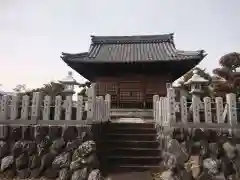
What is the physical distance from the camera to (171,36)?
66.2 feet

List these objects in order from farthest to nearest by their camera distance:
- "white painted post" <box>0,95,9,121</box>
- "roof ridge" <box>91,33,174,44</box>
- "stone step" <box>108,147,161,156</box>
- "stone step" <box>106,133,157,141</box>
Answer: "roof ridge" <box>91,33,174,44</box>, "stone step" <box>106,133,157,141</box>, "stone step" <box>108,147,161,156</box>, "white painted post" <box>0,95,9,121</box>

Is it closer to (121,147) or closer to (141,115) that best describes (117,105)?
(141,115)

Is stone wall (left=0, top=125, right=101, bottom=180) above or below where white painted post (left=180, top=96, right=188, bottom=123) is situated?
below

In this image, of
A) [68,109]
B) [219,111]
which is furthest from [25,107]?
[219,111]

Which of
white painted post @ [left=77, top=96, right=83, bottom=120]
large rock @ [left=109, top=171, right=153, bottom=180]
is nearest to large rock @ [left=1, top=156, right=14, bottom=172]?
white painted post @ [left=77, top=96, right=83, bottom=120]

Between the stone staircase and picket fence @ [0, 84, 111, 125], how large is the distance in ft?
5.35

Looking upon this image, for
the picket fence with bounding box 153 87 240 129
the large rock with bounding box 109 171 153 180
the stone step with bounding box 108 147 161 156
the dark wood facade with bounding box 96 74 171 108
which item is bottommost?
the large rock with bounding box 109 171 153 180

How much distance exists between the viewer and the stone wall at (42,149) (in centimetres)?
671

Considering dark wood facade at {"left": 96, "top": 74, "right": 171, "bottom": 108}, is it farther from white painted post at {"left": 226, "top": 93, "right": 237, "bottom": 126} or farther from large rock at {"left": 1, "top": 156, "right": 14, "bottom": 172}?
large rock at {"left": 1, "top": 156, "right": 14, "bottom": 172}

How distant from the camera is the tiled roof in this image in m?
15.2

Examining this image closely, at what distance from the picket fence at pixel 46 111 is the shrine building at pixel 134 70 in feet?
25.3

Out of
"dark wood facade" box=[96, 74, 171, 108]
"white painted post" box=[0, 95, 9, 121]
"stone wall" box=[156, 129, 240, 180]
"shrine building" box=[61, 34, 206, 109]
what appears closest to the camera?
"stone wall" box=[156, 129, 240, 180]

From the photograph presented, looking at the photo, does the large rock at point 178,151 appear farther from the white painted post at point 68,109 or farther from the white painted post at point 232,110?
the white painted post at point 68,109

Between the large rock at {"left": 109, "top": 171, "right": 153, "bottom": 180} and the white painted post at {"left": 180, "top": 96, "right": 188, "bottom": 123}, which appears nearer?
the large rock at {"left": 109, "top": 171, "right": 153, "bottom": 180}
